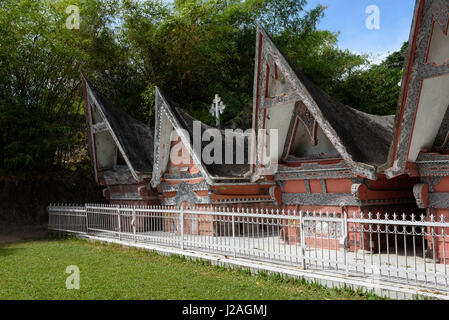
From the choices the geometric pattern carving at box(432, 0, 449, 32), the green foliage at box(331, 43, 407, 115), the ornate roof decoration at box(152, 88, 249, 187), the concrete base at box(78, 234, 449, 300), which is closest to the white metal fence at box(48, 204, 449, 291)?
the concrete base at box(78, 234, 449, 300)

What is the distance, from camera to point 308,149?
1082 cm

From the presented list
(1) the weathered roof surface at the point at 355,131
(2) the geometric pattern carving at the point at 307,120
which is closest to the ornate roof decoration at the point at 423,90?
(1) the weathered roof surface at the point at 355,131

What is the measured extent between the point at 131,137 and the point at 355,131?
9.73 meters

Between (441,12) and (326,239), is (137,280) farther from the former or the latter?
(441,12)

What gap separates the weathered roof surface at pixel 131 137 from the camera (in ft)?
50.4

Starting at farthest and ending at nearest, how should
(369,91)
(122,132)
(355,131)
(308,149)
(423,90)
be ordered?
(369,91) < (122,132) < (308,149) < (355,131) < (423,90)

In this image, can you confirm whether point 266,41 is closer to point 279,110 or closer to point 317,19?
point 279,110

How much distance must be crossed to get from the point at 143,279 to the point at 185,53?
16.6m

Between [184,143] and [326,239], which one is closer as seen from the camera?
[326,239]

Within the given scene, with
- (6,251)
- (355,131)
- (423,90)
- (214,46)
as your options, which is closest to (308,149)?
(355,131)

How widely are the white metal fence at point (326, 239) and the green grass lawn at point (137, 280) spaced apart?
613 millimetres

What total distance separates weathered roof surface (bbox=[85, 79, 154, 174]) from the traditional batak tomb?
6cm

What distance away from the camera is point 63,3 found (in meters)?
20.8
